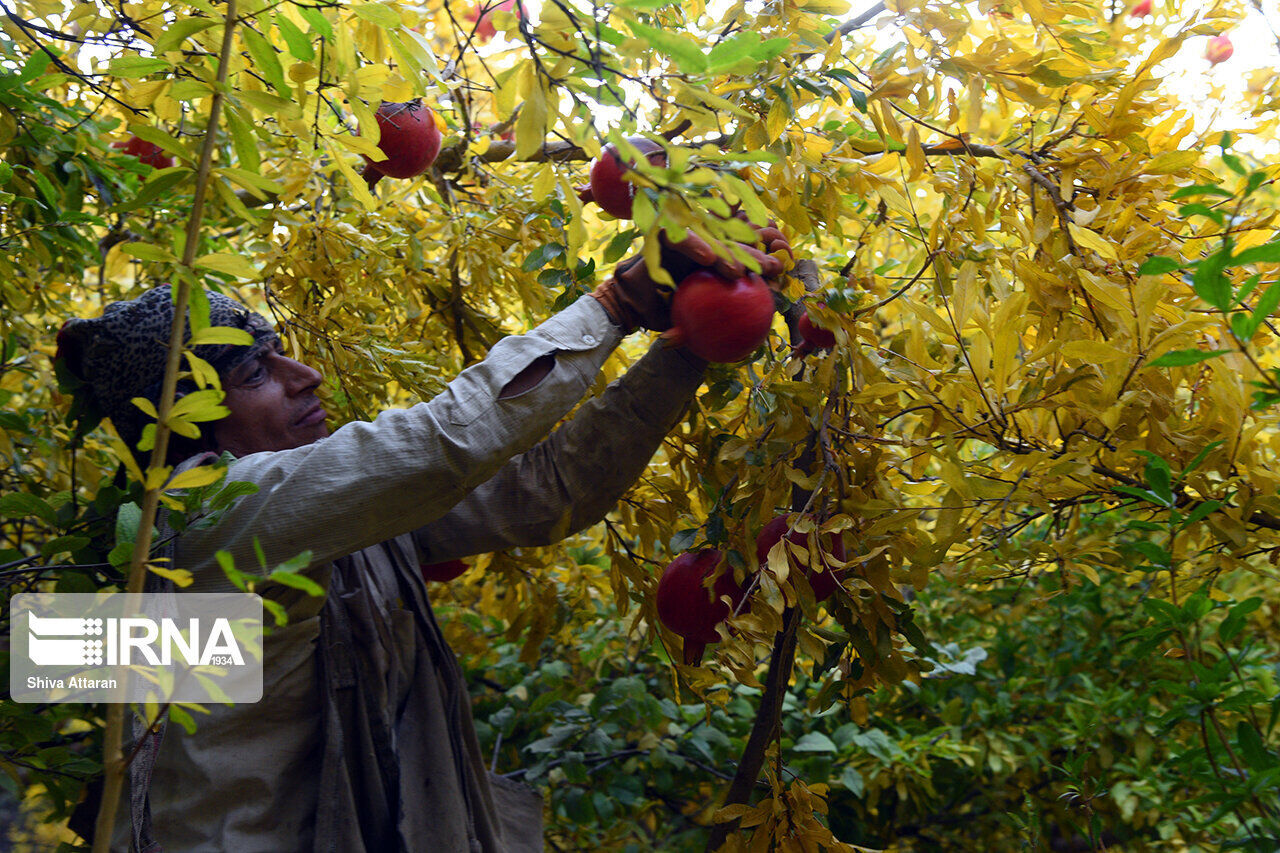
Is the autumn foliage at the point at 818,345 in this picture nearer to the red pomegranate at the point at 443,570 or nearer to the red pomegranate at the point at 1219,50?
the red pomegranate at the point at 443,570

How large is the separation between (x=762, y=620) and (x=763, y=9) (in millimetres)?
784

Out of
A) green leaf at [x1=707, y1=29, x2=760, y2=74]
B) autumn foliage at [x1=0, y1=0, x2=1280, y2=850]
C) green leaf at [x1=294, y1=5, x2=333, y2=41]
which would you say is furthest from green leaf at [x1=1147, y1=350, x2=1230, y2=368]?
green leaf at [x1=294, y1=5, x2=333, y2=41]

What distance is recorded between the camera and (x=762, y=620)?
1044 millimetres

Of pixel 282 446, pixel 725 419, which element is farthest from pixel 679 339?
pixel 282 446

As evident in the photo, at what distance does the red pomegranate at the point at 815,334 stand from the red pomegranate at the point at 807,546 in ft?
0.71

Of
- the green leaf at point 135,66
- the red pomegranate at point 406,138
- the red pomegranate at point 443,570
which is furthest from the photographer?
the red pomegranate at point 443,570

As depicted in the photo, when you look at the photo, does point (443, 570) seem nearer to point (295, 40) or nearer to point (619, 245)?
point (619, 245)

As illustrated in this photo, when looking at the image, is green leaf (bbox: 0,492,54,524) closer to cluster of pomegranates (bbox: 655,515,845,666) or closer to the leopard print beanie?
the leopard print beanie

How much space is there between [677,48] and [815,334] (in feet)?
1.47

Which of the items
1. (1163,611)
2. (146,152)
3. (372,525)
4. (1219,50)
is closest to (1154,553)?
(1163,611)

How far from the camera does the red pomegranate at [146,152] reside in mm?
1891

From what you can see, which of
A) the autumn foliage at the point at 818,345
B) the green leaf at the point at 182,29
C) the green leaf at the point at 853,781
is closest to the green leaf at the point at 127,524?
the autumn foliage at the point at 818,345

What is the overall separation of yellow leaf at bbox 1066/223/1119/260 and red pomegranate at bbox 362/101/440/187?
1006 mm

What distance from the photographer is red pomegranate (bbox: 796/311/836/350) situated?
1128 millimetres
